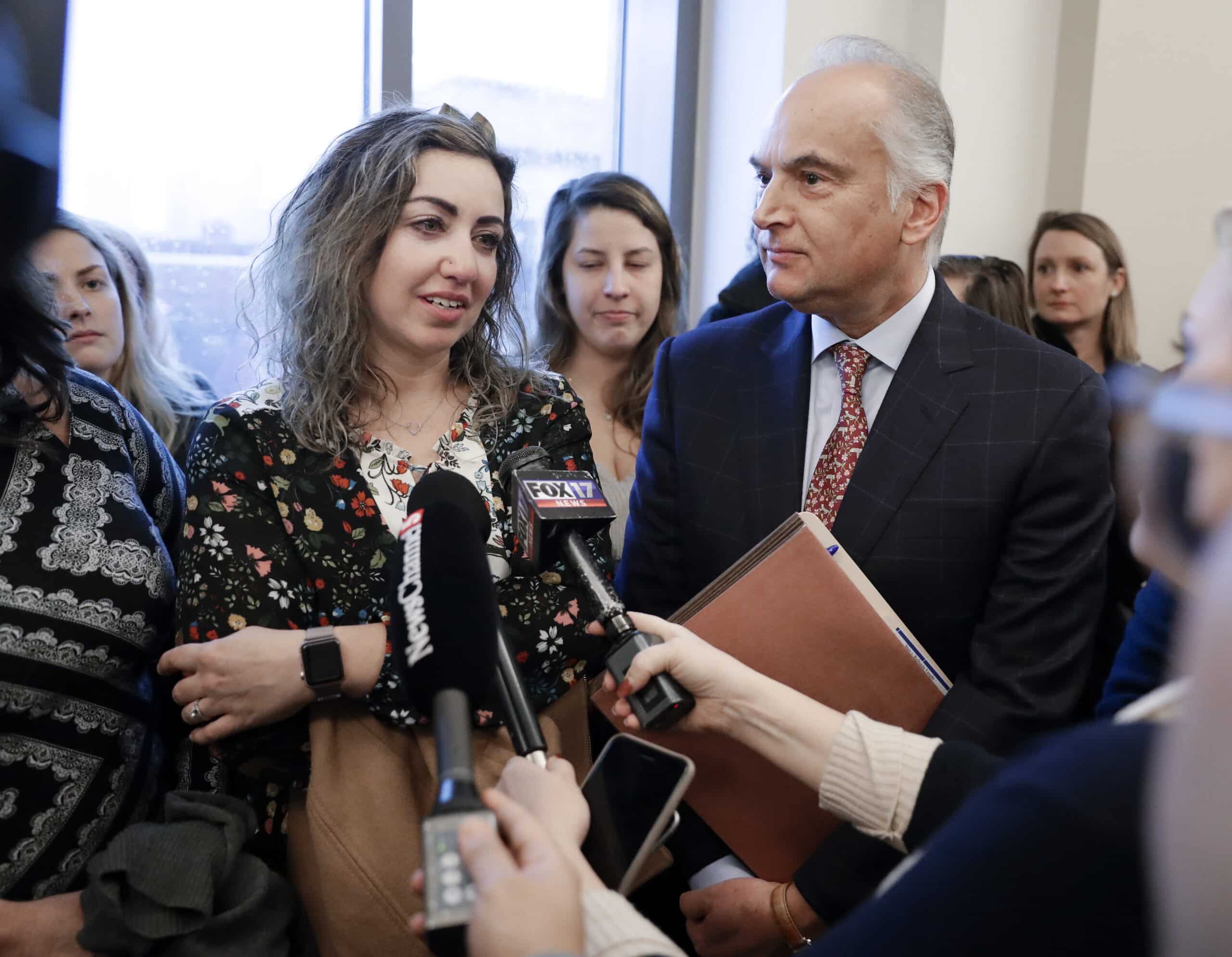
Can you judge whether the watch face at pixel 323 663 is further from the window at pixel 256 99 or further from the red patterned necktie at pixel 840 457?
the window at pixel 256 99

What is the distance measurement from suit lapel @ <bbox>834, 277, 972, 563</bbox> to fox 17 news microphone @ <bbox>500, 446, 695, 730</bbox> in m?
0.53

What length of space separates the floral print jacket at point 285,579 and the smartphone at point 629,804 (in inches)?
16.6

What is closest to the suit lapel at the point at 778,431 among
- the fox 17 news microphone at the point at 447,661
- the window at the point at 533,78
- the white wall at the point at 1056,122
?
the fox 17 news microphone at the point at 447,661

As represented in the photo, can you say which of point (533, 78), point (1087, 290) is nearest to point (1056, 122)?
point (1087, 290)

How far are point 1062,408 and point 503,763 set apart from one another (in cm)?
93

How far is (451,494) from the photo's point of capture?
0.95m

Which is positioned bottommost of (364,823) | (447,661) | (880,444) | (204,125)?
(364,823)

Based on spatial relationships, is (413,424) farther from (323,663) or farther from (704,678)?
(704,678)

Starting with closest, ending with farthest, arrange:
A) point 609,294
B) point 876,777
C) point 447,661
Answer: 1. point 447,661
2. point 876,777
3. point 609,294

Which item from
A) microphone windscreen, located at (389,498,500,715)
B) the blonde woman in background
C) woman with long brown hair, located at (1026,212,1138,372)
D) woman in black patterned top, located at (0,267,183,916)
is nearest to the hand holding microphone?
microphone windscreen, located at (389,498,500,715)

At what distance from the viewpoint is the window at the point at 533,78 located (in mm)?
3387

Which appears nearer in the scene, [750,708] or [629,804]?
[629,804]

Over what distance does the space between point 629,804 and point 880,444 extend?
0.77m

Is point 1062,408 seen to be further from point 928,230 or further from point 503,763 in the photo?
point 503,763
